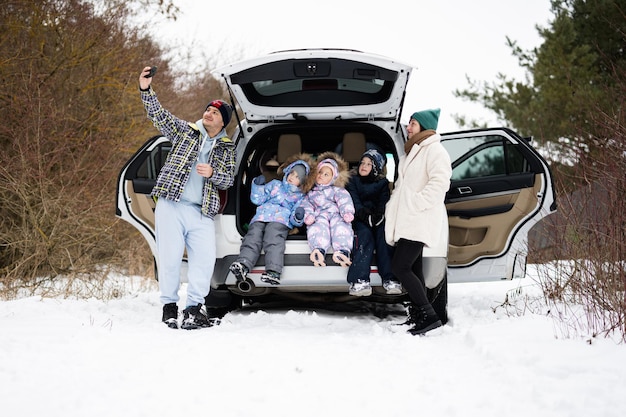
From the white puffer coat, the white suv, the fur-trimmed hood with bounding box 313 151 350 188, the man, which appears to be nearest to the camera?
the white puffer coat

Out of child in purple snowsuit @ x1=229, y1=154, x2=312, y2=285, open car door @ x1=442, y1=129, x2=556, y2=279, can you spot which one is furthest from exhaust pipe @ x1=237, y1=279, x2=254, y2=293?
open car door @ x1=442, y1=129, x2=556, y2=279

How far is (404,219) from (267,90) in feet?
5.16

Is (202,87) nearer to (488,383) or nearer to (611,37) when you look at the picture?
(611,37)

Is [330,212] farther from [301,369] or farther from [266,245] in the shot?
[301,369]

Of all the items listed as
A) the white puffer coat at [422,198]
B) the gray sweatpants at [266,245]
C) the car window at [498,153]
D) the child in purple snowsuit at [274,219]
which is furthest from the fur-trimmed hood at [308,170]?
the car window at [498,153]

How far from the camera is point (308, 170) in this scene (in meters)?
5.78

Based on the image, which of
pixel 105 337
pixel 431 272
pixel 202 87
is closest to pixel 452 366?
pixel 431 272

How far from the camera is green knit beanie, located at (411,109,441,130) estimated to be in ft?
17.1

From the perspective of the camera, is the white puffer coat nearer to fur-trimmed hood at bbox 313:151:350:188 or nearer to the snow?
fur-trimmed hood at bbox 313:151:350:188

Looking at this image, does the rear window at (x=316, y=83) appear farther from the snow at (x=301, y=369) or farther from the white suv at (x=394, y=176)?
the snow at (x=301, y=369)

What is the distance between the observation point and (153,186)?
559 cm

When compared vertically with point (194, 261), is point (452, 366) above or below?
below

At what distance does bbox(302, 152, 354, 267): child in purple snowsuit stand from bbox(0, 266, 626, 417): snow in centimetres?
62

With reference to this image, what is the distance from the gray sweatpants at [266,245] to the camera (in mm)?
5191
